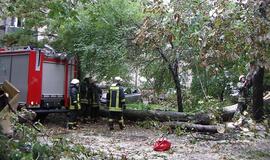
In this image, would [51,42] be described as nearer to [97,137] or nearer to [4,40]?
[4,40]

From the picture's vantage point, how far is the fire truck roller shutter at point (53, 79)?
13970mm

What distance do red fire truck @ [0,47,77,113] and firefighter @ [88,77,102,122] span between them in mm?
704

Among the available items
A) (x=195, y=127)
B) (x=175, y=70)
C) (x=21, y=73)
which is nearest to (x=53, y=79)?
(x=21, y=73)

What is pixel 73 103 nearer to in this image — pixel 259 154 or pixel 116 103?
pixel 116 103

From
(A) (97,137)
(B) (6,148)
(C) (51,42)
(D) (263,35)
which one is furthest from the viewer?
(C) (51,42)

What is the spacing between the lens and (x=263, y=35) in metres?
6.36

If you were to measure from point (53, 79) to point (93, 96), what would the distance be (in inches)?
64.3

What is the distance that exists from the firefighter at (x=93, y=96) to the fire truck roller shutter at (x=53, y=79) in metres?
1.02

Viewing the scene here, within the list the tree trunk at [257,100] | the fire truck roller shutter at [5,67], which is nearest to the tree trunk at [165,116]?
the tree trunk at [257,100]

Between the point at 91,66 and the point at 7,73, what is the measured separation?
2809 mm

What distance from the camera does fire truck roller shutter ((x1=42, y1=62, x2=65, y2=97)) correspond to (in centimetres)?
1397

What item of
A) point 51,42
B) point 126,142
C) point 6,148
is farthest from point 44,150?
point 51,42

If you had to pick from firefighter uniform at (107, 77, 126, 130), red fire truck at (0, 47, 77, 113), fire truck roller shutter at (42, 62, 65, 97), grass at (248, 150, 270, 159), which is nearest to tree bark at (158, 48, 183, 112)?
firefighter uniform at (107, 77, 126, 130)

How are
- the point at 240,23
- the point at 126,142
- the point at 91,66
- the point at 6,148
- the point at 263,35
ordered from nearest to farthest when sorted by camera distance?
the point at 6,148 → the point at 263,35 → the point at 240,23 → the point at 126,142 → the point at 91,66
